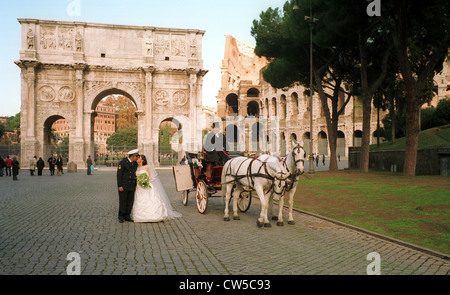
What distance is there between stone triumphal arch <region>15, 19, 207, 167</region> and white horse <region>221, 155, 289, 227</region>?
28913 mm

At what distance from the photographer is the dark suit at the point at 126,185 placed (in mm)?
8602

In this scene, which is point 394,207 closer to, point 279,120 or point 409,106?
point 409,106

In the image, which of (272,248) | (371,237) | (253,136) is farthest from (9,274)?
(253,136)

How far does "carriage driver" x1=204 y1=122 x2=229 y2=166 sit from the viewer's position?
33.1 feet

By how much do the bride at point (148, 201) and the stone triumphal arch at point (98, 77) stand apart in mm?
28334

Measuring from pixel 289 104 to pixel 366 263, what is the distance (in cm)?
6298

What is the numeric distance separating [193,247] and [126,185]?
3.19 meters

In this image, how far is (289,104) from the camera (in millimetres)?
66750

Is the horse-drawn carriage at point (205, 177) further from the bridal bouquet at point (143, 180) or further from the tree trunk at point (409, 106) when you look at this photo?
the tree trunk at point (409, 106)

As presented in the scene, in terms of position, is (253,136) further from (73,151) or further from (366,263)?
(366,263)

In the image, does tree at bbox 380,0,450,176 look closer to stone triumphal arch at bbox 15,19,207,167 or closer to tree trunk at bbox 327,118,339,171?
tree trunk at bbox 327,118,339,171

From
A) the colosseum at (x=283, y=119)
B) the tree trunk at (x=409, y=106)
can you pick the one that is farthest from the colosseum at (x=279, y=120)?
the tree trunk at (x=409, y=106)

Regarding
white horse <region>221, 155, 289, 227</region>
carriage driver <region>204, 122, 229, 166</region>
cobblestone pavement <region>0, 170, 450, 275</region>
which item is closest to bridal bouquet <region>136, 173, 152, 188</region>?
cobblestone pavement <region>0, 170, 450, 275</region>

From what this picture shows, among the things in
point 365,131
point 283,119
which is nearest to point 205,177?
point 365,131
